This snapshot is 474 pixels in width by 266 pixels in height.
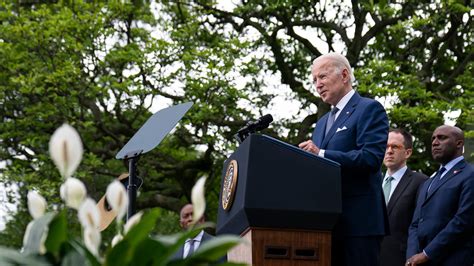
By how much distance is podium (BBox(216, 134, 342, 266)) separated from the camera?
15.3 ft

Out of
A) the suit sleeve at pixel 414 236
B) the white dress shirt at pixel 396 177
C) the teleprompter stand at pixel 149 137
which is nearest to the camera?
the teleprompter stand at pixel 149 137

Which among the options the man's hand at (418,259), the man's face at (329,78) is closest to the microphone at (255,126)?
the man's face at (329,78)

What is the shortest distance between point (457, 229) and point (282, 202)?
93.0 inches

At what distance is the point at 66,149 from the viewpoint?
1.89m

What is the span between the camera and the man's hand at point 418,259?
6.66 meters

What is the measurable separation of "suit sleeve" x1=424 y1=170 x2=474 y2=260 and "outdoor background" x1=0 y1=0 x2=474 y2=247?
790 centimetres

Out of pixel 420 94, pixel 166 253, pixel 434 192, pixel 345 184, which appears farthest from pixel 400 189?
pixel 420 94

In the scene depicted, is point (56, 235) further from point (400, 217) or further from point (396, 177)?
point (396, 177)

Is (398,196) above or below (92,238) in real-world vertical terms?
above

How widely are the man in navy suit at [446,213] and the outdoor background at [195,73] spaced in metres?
7.63

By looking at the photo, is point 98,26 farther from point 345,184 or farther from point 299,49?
point 345,184

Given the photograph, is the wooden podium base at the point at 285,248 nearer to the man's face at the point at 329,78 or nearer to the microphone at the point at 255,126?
the microphone at the point at 255,126

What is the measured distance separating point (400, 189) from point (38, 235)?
18.6 feet

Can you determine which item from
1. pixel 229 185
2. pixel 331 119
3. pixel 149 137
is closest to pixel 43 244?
pixel 229 185
